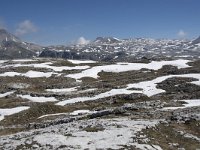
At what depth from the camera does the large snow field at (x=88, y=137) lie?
138 feet

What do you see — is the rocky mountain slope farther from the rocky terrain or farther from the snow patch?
the snow patch

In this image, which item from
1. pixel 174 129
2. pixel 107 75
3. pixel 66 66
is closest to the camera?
pixel 174 129

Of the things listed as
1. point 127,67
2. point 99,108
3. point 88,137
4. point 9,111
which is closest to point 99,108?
point 99,108

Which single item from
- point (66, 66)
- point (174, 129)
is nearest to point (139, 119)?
point (174, 129)

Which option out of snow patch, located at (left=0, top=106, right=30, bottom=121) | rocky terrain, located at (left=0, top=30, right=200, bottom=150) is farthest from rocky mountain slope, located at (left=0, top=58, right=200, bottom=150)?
snow patch, located at (left=0, top=106, right=30, bottom=121)

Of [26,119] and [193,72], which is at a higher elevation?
[193,72]

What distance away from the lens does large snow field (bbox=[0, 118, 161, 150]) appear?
4209 centimetres

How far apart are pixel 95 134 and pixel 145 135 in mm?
5801

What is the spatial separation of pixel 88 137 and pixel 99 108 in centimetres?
2845

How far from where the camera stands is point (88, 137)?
147 feet

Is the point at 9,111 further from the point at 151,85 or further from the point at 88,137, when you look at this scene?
the point at 151,85

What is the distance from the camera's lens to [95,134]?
151 ft

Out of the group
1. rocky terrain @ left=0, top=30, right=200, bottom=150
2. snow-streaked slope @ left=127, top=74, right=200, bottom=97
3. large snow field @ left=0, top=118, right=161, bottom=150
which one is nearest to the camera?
large snow field @ left=0, top=118, right=161, bottom=150

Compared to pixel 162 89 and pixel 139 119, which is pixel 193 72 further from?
pixel 139 119
